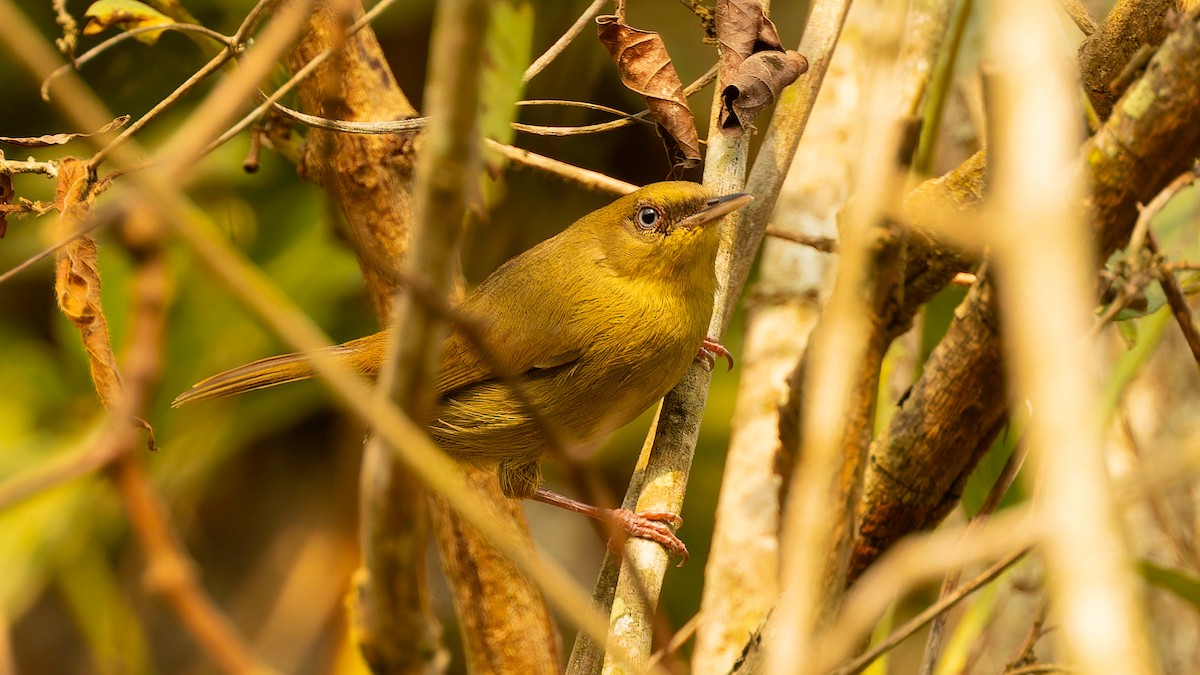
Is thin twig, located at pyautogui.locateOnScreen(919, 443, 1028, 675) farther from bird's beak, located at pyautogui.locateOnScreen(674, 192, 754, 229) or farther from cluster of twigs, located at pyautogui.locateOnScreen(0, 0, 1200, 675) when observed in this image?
bird's beak, located at pyautogui.locateOnScreen(674, 192, 754, 229)

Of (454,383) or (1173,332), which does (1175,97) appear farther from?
(1173,332)

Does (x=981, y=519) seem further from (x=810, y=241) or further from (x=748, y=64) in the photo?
(x=748, y=64)

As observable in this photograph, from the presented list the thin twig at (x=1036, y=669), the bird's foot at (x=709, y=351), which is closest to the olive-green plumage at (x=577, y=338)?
the bird's foot at (x=709, y=351)

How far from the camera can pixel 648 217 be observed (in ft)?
12.0

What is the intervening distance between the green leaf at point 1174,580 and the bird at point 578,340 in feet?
4.18

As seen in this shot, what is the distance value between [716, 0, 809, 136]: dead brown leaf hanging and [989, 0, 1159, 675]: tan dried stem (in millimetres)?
2119

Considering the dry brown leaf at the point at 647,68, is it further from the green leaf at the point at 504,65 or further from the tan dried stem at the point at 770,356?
the green leaf at the point at 504,65

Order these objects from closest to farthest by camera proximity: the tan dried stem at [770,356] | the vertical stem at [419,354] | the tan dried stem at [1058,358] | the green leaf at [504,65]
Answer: the tan dried stem at [1058,358], the vertical stem at [419,354], the green leaf at [504,65], the tan dried stem at [770,356]

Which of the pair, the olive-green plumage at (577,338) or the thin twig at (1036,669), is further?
the olive-green plumage at (577,338)

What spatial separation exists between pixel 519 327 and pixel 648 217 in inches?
21.4

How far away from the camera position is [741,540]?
3.75 meters

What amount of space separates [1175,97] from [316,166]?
2.25 m

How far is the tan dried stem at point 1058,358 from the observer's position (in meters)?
0.69

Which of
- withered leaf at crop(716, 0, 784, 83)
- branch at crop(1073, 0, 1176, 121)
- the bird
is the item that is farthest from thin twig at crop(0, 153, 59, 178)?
branch at crop(1073, 0, 1176, 121)
